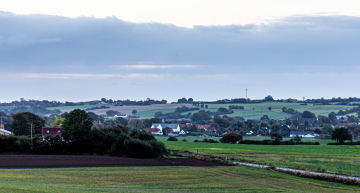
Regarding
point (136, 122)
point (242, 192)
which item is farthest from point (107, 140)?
point (136, 122)

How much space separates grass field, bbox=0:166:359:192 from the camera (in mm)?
36656

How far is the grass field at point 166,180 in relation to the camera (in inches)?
1443

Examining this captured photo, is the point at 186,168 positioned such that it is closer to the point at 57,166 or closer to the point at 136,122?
the point at 57,166

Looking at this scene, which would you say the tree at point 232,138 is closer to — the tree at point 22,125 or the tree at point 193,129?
the tree at point 22,125

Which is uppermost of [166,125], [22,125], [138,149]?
[22,125]

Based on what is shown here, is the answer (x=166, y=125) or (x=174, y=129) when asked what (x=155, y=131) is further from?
(x=166, y=125)

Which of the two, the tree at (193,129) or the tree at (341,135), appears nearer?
the tree at (341,135)

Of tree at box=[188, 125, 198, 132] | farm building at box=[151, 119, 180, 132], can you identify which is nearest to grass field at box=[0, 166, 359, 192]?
farm building at box=[151, 119, 180, 132]

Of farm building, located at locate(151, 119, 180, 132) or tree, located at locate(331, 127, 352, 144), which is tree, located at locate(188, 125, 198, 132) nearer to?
farm building, located at locate(151, 119, 180, 132)

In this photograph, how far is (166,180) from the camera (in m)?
41.6

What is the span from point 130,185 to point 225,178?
9.09 metres

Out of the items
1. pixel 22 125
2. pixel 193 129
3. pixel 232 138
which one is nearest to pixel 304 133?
pixel 193 129

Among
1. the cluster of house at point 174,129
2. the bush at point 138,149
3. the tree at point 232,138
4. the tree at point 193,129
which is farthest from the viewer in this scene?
the tree at point 193,129

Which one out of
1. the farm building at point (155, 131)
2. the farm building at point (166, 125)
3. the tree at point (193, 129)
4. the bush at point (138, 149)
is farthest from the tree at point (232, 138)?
the tree at point (193, 129)
